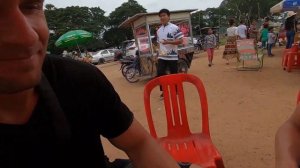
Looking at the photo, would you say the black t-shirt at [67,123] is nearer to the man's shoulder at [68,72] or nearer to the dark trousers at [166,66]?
the man's shoulder at [68,72]

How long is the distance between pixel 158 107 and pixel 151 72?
143 inches

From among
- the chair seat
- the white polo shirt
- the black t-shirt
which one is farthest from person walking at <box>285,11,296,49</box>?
the black t-shirt

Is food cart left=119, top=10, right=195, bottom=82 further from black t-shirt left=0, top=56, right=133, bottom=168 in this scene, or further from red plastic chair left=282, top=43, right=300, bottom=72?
black t-shirt left=0, top=56, right=133, bottom=168

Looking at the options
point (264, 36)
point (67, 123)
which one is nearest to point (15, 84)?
point (67, 123)

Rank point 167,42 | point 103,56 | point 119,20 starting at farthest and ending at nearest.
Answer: point 119,20
point 103,56
point 167,42

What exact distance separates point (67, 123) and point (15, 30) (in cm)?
48

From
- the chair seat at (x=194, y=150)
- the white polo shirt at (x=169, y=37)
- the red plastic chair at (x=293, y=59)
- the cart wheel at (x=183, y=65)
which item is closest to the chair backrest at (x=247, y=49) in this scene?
the red plastic chair at (x=293, y=59)

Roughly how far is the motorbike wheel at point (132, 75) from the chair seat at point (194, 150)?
295 inches

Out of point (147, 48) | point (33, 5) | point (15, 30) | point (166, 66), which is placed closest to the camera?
point (15, 30)

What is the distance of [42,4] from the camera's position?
0.88 metres

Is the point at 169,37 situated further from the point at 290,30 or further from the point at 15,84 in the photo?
the point at 290,30

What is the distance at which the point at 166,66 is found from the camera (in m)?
6.78

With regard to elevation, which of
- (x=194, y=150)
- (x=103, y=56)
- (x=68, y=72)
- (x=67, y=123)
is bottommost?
(x=103, y=56)

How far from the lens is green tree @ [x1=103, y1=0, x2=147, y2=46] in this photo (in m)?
47.6
